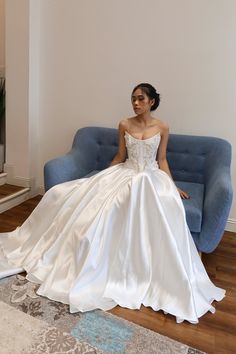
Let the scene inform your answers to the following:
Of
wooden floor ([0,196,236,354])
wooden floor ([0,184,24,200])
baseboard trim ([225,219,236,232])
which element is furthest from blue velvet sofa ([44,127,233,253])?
wooden floor ([0,184,24,200])

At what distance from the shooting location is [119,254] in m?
1.87

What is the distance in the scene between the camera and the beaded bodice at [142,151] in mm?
2297

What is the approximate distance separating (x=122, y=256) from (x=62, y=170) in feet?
3.11

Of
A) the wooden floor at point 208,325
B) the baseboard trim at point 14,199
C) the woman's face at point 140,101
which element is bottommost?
the wooden floor at point 208,325

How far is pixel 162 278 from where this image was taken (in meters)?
1.81

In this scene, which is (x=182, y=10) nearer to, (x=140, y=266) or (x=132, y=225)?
(x=132, y=225)

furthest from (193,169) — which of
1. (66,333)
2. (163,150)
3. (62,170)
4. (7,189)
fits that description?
(7,189)

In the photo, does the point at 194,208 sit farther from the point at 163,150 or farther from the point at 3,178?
the point at 3,178

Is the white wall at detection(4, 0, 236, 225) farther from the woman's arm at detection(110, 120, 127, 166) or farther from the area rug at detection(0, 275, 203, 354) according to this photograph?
the area rug at detection(0, 275, 203, 354)

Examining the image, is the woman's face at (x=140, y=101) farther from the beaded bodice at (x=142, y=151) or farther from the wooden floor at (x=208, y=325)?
the wooden floor at (x=208, y=325)

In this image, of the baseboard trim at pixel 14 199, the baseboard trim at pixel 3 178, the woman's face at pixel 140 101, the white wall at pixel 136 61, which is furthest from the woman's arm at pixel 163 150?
the baseboard trim at pixel 3 178

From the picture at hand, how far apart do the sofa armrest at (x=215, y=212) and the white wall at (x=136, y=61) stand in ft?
2.59

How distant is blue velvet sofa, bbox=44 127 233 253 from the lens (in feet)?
6.60

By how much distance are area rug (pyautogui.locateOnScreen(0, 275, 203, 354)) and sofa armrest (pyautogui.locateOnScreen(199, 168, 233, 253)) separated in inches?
28.9
